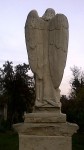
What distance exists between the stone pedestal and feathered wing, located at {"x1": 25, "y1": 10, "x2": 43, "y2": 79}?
2.97ft

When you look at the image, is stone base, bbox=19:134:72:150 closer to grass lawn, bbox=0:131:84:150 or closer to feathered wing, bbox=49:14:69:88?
feathered wing, bbox=49:14:69:88

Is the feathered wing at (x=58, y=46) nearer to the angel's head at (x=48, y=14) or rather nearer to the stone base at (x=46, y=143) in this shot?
the angel's head at (x=48, y=14)

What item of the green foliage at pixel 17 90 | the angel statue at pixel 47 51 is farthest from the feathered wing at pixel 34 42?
the green foliage at pixel 17 90

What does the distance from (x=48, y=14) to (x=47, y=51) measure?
2.57ft

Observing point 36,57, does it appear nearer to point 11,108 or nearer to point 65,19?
point 65,19

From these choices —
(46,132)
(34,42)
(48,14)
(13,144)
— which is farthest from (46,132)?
(13,144)

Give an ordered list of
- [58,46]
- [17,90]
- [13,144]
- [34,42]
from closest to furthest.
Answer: [58,46] → [34,42] → [13,144] → [17,90]

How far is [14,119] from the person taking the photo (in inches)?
1821

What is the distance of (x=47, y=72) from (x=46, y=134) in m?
1.25

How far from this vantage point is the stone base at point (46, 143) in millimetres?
6602

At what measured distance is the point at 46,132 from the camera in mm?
6645

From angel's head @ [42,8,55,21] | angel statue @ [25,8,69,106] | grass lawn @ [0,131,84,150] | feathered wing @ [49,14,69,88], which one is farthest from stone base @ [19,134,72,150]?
grass lawn @ [0,131,84,150]

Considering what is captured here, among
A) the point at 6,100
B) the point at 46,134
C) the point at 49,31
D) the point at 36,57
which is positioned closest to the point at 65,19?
the point at 49,31

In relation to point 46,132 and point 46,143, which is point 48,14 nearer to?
point 46,132
